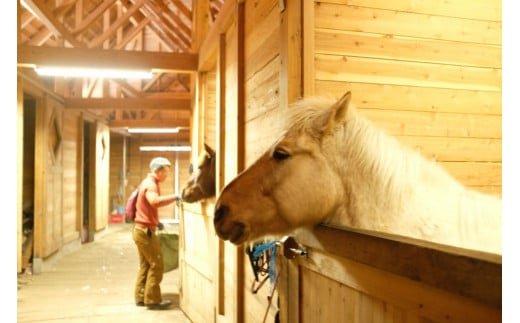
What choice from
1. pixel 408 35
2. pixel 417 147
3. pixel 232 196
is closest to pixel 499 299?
pixel 232 196

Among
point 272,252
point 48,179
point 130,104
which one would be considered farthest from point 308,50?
point 48,179

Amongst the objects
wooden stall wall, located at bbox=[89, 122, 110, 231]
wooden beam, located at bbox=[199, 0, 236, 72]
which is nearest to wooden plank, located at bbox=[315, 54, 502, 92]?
wooden beam, located at bbox=[199, 0, 236, 72]

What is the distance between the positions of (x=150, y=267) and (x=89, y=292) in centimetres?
136

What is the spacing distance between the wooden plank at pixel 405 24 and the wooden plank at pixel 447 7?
1.1 inches

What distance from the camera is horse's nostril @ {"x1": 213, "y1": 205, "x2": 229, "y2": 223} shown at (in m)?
1.85

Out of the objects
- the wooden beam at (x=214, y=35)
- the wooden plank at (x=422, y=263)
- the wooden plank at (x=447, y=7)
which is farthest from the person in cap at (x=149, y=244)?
the wooden plank at (x=422, y=263)

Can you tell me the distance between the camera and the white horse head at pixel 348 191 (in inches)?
67.5

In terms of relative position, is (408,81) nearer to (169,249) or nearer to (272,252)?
(272,252)

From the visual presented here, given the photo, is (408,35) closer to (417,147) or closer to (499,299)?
(417,147)

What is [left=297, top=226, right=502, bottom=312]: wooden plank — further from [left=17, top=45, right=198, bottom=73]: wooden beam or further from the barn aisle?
[left=17, top=45, right=198, bottom=73]: wooden beam

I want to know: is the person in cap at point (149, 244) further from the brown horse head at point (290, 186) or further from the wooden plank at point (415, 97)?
the brown horse head at point (290, 186)

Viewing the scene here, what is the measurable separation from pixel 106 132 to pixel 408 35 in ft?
37.7

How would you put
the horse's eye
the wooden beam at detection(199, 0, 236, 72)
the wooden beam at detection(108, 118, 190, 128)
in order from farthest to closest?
the wooden beam at detection(108, 118, 190, 128)
the wooden beam at detection(199, 0, 236, 72)
the horse's eye

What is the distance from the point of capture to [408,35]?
2.62 metres
